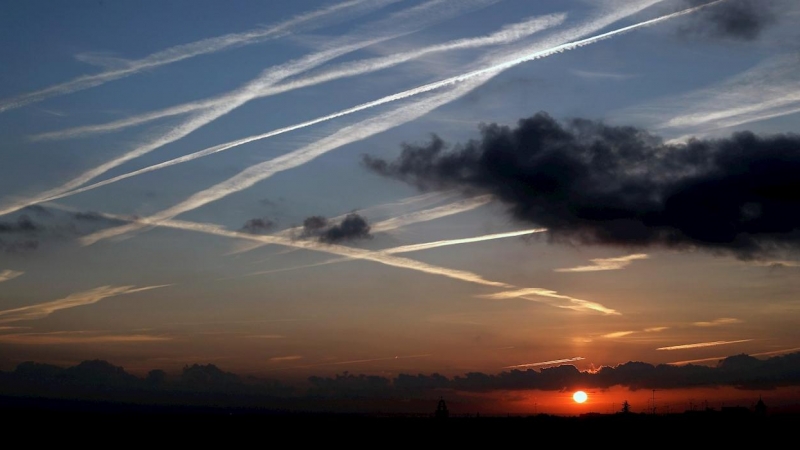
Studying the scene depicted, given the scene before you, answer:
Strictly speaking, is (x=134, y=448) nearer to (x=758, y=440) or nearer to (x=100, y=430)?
(x=100, y=430)

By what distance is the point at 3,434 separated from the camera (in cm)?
17362

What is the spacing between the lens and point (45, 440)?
157 meters

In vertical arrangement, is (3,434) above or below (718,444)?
above

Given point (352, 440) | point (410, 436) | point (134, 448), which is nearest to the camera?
point (134, 448)

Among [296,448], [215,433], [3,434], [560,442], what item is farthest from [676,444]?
[3,434]

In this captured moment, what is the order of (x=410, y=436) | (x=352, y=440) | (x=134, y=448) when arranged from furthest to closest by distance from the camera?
(x=410, y=436), (x=352, y=440), (x=134, y=448)

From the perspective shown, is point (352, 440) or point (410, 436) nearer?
point (352, 440)

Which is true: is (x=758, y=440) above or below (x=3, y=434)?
below

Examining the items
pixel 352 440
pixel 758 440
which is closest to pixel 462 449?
pixel 352 440

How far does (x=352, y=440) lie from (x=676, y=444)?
62.8 metres

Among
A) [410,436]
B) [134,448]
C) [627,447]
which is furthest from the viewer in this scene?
[410,436]

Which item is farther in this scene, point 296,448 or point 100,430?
point 100,430

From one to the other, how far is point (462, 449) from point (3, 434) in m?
96.5

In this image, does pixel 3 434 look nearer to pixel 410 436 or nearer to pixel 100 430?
pixel 100 430
